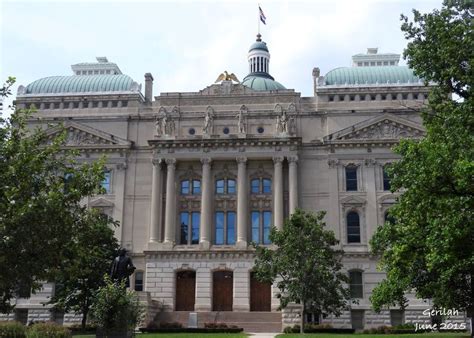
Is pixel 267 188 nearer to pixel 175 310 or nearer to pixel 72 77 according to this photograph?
pixel 175 310

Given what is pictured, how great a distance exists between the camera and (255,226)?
57.0 m

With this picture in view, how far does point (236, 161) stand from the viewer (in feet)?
189

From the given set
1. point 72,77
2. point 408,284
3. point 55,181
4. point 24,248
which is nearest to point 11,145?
point 55,181

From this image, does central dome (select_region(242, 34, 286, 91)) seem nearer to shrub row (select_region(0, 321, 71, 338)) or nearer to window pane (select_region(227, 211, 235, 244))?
window pane (select_region(227, 211, 235, 244))

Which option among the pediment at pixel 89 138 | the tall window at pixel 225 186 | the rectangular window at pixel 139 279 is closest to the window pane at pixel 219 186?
the tall window at pixel 225 186

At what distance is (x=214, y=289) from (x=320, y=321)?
974 cm

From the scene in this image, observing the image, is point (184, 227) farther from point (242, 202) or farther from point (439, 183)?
point (439, 183)

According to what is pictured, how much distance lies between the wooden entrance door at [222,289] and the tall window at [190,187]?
26.4 feet

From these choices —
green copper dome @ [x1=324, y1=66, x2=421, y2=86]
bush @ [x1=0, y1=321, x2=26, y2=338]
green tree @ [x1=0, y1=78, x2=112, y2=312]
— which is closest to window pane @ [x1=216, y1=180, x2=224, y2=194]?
green copper dome @ [x1=324, y1=66, x2=421, y2=86]

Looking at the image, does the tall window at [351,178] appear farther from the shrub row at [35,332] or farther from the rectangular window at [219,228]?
the shrub row at [35,332]

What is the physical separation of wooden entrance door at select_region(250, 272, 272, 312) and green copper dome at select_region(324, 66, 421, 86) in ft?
68.6

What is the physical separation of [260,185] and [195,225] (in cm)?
712

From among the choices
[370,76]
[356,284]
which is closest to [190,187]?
[356,284]

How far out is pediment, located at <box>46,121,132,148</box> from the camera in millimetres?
58772
